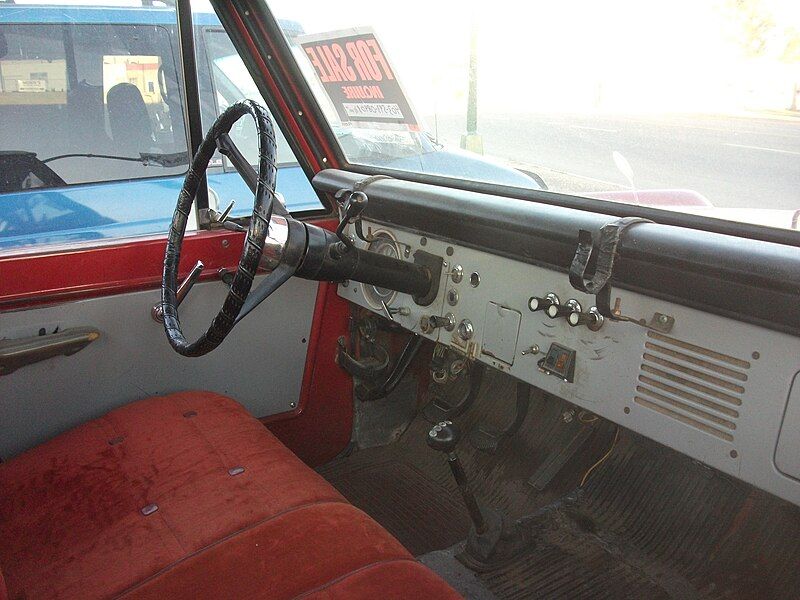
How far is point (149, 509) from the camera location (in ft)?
5.13

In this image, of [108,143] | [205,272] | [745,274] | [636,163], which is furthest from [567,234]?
[108,143]

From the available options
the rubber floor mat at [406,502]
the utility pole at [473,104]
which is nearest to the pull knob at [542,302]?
the utility pole at [473,104]

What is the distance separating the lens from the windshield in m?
1.32

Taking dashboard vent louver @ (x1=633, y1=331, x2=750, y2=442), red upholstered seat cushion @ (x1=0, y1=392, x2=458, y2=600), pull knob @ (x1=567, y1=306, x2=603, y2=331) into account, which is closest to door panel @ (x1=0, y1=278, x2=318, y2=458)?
red upholstered seat cushion @ (x1=0, y1=392, x2=458, y2=600)

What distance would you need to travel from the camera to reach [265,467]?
170 cm

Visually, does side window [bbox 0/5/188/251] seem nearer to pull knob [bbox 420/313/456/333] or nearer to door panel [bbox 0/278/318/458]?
door panel [bbox 0/278/318/458]

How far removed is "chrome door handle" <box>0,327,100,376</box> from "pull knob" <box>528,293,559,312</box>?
46.5 inches

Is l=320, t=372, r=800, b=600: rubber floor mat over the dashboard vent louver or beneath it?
beneath

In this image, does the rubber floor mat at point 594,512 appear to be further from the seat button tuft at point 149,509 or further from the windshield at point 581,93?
the seat button tuft at point 149,509

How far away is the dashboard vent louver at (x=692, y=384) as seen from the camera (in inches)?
53.8

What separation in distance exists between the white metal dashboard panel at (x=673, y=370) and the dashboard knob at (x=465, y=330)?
48 mm

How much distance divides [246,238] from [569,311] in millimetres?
696

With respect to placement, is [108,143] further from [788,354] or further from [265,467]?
[788,354]

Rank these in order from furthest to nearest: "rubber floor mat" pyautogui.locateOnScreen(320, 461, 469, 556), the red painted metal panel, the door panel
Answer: the red painted metal panel < "rubber floor mat" pyautogui.locateOnScreen(320, 461, 469, 556) < the door panel
